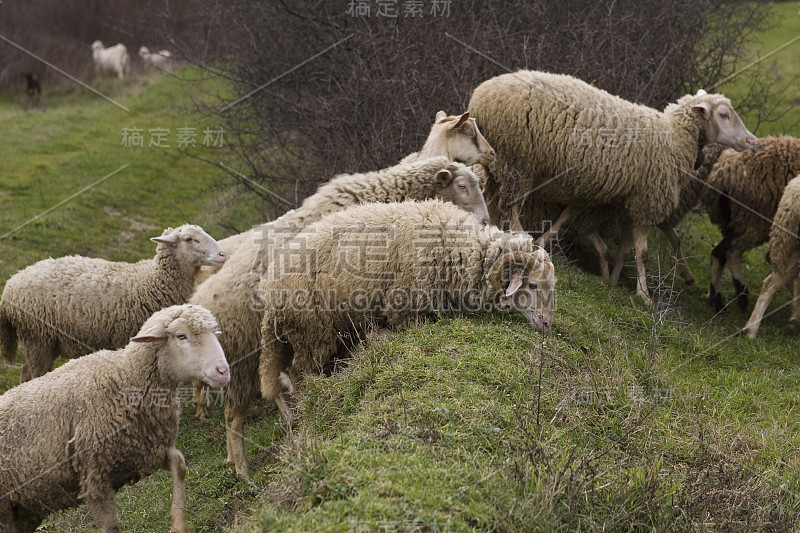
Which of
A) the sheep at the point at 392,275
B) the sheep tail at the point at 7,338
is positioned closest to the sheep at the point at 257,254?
the sheep at the point at 392,275

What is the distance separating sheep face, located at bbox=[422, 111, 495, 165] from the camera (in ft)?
24.6

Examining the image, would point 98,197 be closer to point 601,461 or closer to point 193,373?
point 193,373

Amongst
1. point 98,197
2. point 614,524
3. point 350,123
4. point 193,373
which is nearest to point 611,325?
point 614,524

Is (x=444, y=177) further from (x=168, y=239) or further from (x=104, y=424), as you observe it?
(x=104, y=424)

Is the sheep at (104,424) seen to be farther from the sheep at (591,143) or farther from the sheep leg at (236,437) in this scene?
the sheep at (591,143)

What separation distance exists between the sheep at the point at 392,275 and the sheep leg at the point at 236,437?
84 centimetres

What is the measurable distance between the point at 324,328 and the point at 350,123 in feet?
16.0

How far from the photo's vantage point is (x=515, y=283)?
566 cm

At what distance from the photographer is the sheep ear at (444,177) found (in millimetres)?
6772

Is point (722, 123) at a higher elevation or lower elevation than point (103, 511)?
higher

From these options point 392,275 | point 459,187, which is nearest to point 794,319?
point 459,187

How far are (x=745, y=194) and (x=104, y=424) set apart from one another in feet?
22.4

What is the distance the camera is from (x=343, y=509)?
150 inches

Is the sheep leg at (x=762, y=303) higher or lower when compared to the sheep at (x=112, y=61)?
lower
